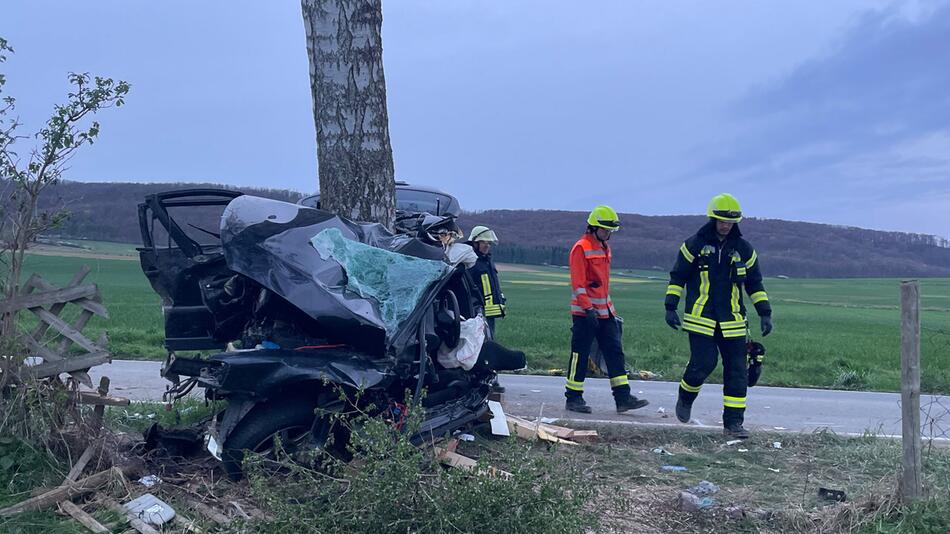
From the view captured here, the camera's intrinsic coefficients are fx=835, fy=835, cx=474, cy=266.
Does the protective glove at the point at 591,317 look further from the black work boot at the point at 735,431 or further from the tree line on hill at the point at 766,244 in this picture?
the tree line on hill at the point at 766,244

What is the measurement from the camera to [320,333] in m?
5.06

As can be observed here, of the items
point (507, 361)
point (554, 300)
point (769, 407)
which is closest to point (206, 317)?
point (507, 361)

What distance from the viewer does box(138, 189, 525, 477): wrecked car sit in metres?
4.74

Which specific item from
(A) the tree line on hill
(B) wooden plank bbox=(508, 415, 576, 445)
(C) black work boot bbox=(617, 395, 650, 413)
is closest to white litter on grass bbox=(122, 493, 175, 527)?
(B) wooden plank bbox=(508, 415, 576, 445)

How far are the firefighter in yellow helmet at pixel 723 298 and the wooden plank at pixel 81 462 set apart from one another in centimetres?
468

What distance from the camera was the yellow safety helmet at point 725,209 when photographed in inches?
278

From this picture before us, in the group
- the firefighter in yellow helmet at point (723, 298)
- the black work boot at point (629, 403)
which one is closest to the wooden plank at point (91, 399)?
the firefighter in yellow helmet at point (723, 298)

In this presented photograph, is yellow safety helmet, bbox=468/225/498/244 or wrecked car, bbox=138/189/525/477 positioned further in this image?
yellow safety helmet, bbox=468/225/498/244

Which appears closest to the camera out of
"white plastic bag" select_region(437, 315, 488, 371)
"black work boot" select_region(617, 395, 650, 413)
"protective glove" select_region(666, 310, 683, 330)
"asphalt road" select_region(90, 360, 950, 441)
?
"white plastic bag" select_region(437, 315, 488, 371)

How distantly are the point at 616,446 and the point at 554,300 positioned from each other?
98.9ft

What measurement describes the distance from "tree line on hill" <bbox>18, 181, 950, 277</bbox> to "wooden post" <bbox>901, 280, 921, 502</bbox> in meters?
51.1

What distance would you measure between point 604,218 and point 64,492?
17.6ft

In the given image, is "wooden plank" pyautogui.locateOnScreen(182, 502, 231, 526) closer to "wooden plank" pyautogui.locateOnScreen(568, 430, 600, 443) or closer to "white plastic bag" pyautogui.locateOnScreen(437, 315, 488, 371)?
"white plastic bag" pyautogui.locateOnScreen(437, 315, 488, 371)

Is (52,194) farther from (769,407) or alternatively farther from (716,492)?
(769,407)
